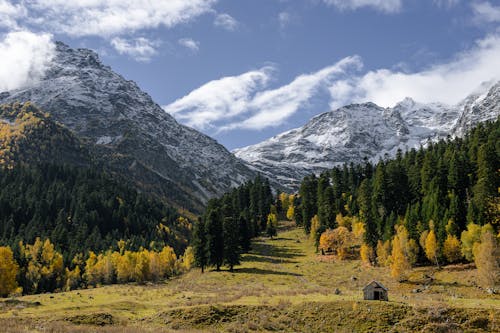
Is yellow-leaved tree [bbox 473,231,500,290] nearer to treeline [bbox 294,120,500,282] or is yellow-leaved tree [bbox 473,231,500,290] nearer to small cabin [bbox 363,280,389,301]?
treeline [bbox 294,120,500,282]

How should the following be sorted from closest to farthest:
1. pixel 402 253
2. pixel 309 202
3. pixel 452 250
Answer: pixel 452 250 < pixel 402 253 < pixel 309 202

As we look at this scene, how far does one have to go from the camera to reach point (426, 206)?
3610 inches

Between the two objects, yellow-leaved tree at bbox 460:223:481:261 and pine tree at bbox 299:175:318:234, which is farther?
pine tree at bbox 299:175:318:234

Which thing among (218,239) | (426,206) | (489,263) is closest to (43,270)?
(218,239)

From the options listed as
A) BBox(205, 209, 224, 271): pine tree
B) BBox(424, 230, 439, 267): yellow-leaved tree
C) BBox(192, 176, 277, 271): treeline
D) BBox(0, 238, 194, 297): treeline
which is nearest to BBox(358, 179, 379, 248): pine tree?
BBox(424, 230, 439, 267): yellow-leaved tree

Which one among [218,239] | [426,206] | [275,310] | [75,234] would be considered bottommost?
Result: [275,310]

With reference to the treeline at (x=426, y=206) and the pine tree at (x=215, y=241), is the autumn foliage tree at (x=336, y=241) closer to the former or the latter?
the treeline at (x=426, y=206)

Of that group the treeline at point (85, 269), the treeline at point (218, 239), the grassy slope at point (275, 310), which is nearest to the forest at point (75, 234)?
the treeline at point (85, 269)

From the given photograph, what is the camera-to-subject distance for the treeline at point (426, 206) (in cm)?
8006

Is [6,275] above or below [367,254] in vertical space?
above

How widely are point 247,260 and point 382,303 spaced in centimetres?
5910

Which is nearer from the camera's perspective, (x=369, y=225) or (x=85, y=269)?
(x=369, y=225)

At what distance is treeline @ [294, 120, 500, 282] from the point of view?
8006 centimetres

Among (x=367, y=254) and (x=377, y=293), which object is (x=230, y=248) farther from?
(x=377, y=293)
